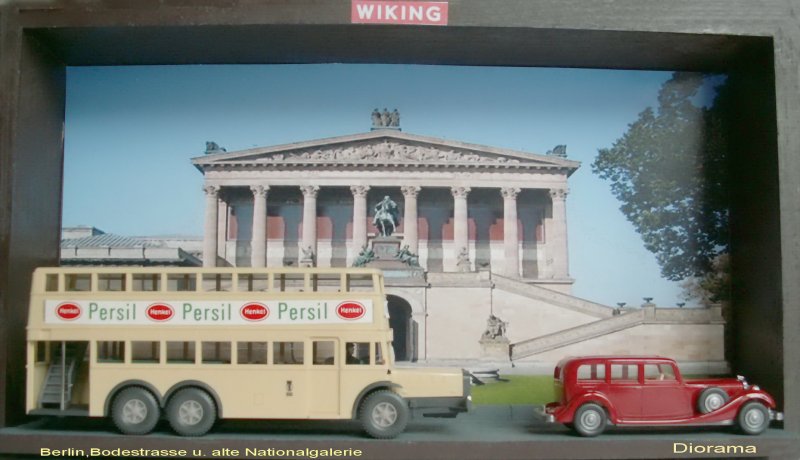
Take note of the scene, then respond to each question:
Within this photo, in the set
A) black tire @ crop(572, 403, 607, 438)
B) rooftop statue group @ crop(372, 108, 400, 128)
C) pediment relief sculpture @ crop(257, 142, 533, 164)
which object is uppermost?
rooftop statue group @ crop(372, 108, 400, 128)

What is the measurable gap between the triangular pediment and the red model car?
11.5 ft

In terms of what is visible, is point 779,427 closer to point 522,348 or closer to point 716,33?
point 522,348

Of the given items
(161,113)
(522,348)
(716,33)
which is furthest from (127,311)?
(716,33)

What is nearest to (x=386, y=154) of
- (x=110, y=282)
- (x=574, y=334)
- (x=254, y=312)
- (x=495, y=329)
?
(x=495, y=329)

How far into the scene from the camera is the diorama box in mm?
10375

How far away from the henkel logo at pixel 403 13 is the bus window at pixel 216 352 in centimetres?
455

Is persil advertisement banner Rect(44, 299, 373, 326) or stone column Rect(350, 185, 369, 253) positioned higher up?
stone column Rect(350, 185, 369, 253)

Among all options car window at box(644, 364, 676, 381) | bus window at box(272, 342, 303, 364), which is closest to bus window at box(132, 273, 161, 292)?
bus window at box(272, 342, 303, 364)

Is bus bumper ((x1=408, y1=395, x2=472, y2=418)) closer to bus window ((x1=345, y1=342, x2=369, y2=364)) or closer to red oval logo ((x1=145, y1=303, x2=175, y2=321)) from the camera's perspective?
bus window ((x1=345, y1=342, x2=369, y2=364))

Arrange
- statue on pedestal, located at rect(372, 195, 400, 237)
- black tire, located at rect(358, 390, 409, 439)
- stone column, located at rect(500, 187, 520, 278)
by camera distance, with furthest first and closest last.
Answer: stone column, located at rect(500, 187, 520, 278), statue on pedestal, located at rect(372, 195, 400, 237), black tire, located at rect(358, 390, 409, 439)

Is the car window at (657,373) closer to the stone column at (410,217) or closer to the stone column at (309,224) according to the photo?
the stone column at (410,217)

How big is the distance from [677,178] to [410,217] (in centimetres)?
419

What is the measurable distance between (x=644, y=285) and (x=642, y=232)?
82 cm

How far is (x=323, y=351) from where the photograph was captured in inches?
403
